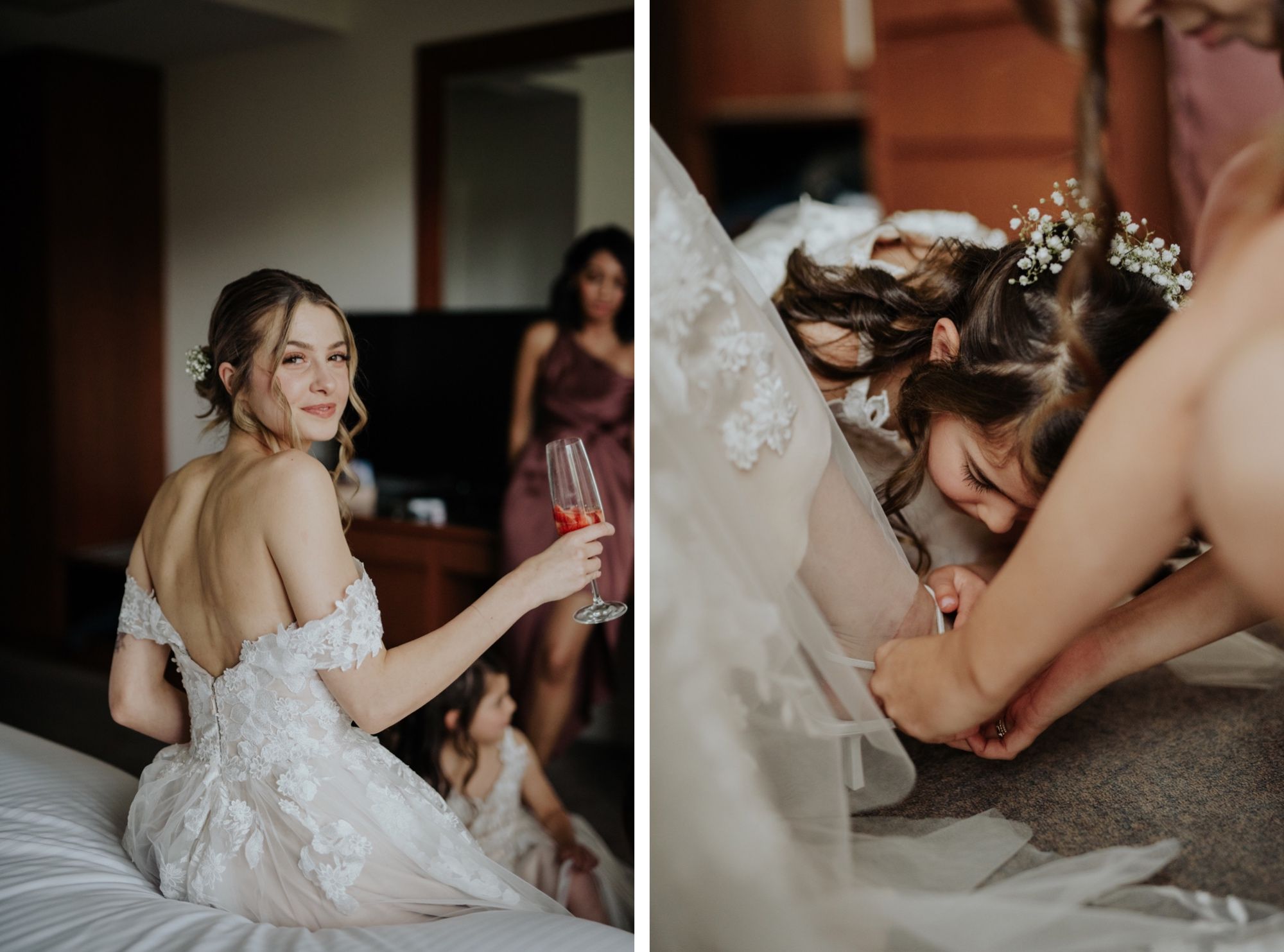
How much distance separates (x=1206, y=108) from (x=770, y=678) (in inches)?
37.5

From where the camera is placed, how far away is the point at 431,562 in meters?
2.80

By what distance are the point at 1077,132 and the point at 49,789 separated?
1.89m

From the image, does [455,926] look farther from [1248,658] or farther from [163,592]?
[1248,658]

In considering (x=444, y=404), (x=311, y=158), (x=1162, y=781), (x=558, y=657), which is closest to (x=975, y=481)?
(x=1162, y=781)

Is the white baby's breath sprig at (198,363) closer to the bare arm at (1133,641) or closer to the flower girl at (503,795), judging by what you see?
the flower girl at (503,795)

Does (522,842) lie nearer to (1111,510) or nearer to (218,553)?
(218,553)

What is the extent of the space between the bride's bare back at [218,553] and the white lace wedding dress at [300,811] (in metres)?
0.03

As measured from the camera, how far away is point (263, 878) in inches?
57.8

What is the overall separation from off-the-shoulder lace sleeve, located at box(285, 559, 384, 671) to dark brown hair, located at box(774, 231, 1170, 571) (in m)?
0.75

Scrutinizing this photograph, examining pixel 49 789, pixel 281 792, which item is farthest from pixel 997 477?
pixel 49 789

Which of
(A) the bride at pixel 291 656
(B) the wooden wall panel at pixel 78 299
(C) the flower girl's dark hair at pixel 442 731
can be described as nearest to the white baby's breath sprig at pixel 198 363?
(A) the bride at pixel 291 656

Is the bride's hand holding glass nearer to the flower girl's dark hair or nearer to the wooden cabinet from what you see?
the flower girl's dark hair

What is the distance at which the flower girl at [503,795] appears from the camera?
7.16ft

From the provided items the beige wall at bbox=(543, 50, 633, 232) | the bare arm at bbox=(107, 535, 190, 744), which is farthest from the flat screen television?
the bare arm at bbox=(107, 535, 190, 744)
